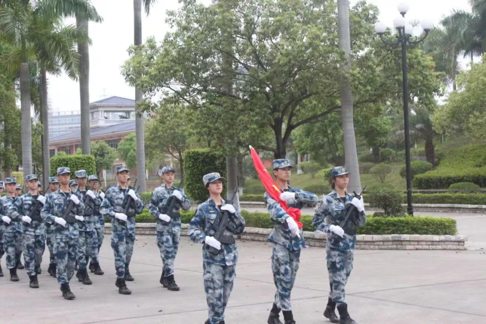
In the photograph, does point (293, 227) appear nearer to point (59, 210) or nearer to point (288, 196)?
point (288, 196)

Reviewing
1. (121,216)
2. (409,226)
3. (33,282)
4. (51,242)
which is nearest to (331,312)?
(121,216)

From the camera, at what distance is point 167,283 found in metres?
11.4

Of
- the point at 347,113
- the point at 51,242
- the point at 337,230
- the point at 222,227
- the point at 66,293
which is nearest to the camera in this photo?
the point at 222,227

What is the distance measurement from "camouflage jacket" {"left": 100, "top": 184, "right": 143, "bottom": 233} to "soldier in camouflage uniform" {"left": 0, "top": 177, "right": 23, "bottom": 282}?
2696mm

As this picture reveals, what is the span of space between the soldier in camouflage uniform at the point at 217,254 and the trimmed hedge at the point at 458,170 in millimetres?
30839

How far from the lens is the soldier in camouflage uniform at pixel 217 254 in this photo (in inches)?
292

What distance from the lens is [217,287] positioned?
7.41m

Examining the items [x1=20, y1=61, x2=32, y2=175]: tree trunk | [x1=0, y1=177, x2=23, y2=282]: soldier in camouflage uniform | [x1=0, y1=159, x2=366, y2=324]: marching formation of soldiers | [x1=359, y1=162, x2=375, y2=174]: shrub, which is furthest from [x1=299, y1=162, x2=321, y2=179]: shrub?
[x1=0, y1=177, x2=23, y2=282]: soldier in camouflage uniform

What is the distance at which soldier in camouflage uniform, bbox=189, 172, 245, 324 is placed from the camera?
24.3 ft

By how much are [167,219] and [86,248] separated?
3170mm

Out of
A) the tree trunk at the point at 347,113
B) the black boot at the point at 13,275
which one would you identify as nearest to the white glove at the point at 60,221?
the black boot at the point at 13,275

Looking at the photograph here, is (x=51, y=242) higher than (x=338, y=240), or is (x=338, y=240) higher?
(x=338, y=240)

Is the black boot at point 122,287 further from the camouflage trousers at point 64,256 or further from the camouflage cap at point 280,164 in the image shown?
the camouflage cap at point 280,164

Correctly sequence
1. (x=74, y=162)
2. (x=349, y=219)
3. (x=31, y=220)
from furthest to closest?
(x=74, y=162) < (x=31, y=220) < (x=349, y=219)
